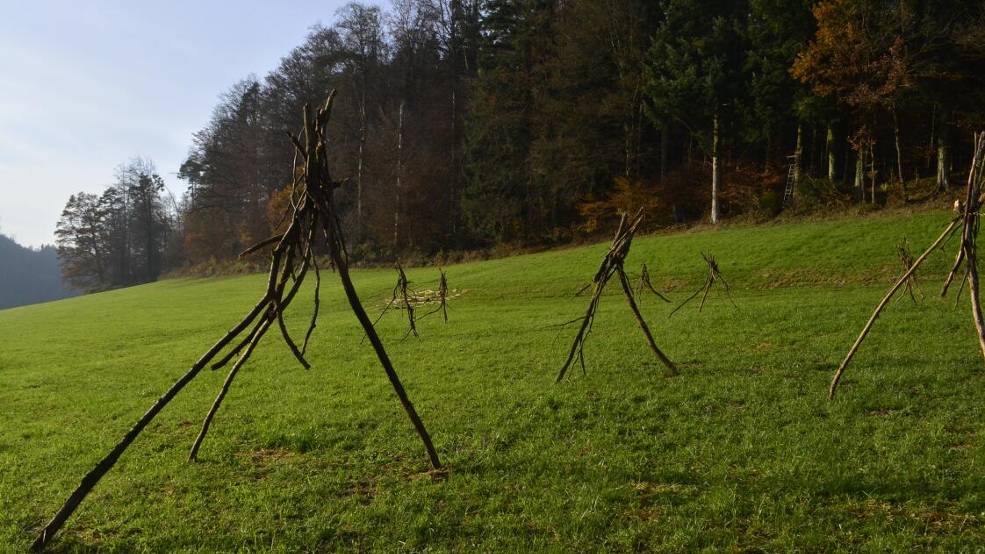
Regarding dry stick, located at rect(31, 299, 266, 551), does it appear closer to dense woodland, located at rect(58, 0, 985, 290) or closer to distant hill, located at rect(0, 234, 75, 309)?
dense woodland, located at rect(58, 0, 985, 290)

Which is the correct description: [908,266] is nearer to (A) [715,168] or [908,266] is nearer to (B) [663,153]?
(A) [715,168]

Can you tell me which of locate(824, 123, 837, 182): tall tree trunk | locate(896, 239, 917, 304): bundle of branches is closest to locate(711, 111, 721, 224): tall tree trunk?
locate(824, 123, 837, 182): tall tree trunk

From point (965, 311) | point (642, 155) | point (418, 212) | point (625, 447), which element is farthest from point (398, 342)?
point (418, 212)

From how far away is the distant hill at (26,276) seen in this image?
118 metres

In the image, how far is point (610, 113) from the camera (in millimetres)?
36781

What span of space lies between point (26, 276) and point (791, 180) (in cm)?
15561

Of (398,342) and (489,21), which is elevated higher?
(489,21)

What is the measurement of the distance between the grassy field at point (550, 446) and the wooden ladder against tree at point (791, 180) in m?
19.4

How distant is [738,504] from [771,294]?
635 inches

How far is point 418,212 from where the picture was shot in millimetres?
45625

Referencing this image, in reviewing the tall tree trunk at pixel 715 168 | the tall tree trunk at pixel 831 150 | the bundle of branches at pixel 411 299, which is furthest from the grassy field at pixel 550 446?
the tall tree trunk at pixel 715 168

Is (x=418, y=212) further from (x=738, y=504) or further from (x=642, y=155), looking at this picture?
(x=738, y=504)

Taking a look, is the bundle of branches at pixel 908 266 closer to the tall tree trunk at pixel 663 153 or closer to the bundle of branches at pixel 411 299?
the bundle of branches at pixel 411 299

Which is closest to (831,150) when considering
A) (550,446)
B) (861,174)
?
(861,174)
